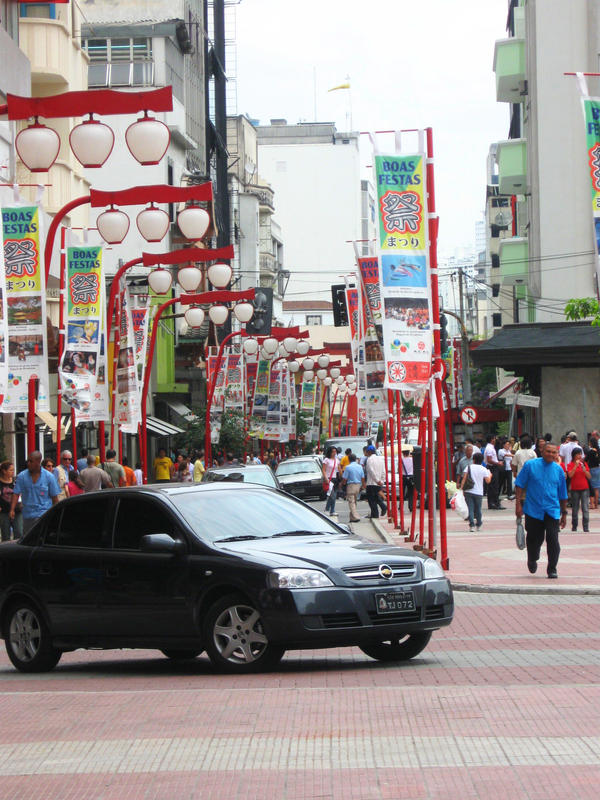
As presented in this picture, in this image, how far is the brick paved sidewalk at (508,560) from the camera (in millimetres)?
18125

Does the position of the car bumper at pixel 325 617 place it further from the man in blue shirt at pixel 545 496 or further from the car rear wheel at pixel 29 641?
the man in blue shirt at pixel 545 496

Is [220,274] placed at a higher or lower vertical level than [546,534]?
higher

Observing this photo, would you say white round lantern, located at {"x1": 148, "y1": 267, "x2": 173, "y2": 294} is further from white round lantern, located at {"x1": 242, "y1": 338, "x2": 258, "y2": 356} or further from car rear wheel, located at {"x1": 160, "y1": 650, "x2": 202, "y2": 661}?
white round lantern, located at {"x1": 242, "y1": 338, "x2": 258, "y2": 356}

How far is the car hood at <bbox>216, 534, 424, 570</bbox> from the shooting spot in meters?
11.0

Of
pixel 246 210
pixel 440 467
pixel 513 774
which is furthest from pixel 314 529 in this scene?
pixel 246 210

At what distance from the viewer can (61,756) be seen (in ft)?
25.3

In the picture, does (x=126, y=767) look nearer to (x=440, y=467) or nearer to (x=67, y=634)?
(x=67, y=634)

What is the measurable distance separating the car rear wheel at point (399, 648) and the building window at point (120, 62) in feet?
213

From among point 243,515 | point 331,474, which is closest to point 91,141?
point 243,515

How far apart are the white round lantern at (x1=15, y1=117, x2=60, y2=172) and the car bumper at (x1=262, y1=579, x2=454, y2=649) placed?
682 centimetres

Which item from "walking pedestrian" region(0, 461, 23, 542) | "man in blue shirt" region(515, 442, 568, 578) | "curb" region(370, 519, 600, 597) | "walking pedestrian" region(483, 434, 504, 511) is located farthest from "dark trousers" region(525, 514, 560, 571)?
"walking pedestrian" region(483, 434, 504, 511)

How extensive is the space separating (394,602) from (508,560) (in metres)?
11.4

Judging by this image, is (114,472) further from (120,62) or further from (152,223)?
(120,62)

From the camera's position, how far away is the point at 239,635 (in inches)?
439
